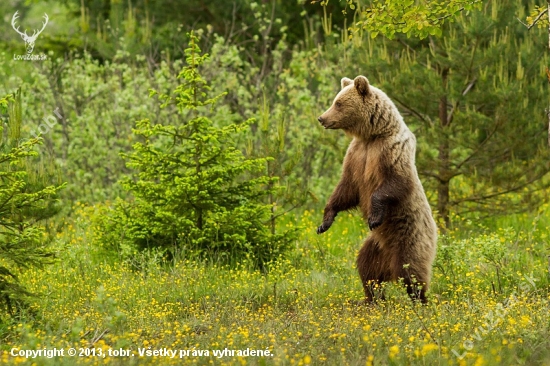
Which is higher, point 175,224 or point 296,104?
point 296,104

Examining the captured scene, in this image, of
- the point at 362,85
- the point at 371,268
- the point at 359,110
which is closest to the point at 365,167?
the point at 359,110

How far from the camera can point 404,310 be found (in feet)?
20.6

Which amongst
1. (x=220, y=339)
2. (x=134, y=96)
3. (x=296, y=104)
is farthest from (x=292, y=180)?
(x=220, y=339)

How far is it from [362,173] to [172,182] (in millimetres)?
2180

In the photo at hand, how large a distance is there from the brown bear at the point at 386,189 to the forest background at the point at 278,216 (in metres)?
0.33

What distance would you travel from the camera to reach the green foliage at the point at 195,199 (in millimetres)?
8008

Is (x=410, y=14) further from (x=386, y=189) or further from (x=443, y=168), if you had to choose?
(x=443, y=168)

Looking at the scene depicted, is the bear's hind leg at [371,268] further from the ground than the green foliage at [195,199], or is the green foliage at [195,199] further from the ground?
the green foliage at [195,199]

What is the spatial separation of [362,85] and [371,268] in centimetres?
164

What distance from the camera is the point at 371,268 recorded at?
23.3ft

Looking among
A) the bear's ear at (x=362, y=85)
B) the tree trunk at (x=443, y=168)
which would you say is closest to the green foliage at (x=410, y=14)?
the bear's ear at (x=362, y=85)

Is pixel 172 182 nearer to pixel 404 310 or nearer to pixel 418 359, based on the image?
pixel 404 310

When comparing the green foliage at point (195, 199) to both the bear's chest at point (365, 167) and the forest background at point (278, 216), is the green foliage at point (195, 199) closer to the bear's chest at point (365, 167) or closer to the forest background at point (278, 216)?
the forest background at point (278, 216)

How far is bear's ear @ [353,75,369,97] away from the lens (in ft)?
22.4
